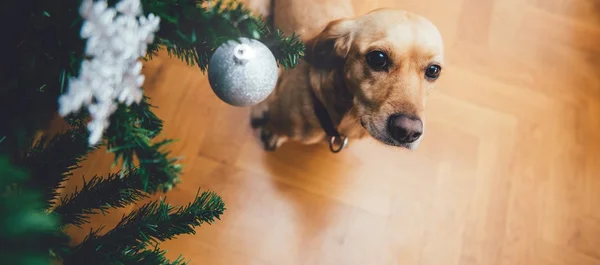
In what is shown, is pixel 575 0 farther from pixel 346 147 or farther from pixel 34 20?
pixel 34 20

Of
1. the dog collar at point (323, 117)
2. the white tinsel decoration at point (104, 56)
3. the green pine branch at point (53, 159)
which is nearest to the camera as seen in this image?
the white tinsel decoration at point (104, 56)

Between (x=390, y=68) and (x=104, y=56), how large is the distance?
717 millimetres

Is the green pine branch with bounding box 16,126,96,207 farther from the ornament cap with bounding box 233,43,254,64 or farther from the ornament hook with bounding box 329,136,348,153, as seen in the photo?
the ornament hook with bounding box 329,136,348,153

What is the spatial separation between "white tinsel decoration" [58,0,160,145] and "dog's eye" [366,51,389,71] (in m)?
0.65

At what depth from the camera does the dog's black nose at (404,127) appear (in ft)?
3.18

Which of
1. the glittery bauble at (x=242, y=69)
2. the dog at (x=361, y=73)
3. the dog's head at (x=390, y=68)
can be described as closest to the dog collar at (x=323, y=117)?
the dog at (x=361, y=73)

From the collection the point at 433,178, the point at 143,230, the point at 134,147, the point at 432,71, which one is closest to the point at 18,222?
the point at 134,147

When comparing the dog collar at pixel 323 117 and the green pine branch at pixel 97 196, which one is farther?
the dog collar at pixel 323 117

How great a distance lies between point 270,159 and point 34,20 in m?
1.03

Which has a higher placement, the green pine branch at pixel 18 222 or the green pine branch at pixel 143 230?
the green pine branch at pixel 18 222

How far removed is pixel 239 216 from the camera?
1343mm

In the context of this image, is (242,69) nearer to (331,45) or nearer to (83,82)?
(83,82)

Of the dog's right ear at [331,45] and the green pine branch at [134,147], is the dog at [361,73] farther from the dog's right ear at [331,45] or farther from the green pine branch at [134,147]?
the green pine branch at [134,147]

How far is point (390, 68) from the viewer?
3.25ft
